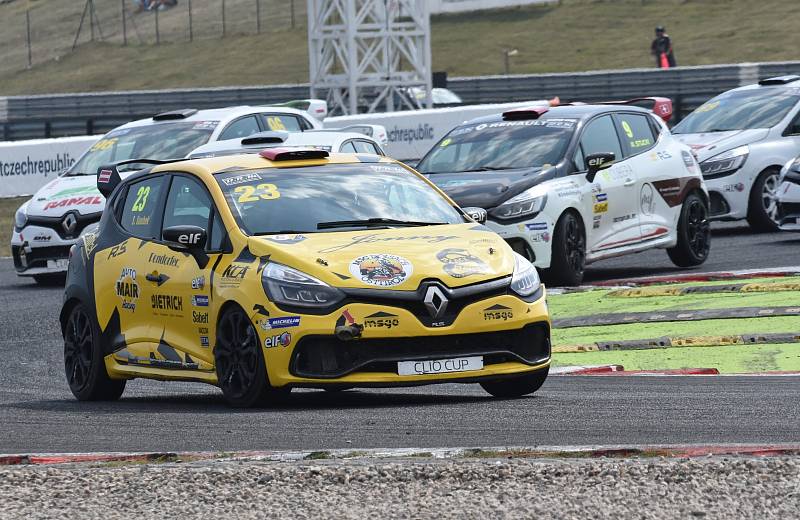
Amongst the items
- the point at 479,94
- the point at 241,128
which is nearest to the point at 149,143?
the point at 241,128

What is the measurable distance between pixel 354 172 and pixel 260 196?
0.64m

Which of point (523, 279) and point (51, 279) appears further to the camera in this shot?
point (51, 279)

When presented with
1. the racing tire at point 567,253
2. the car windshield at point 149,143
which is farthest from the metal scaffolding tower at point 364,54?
the racing tire at point 567,253

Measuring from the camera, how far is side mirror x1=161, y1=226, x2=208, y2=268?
9.60m

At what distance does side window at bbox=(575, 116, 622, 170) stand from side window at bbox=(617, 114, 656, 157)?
0.47 ft

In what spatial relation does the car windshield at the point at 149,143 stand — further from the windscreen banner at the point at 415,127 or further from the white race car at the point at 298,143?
the windscreen banner at the point at 415,127

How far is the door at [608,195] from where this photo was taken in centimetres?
1578

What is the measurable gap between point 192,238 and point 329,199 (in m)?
0.80

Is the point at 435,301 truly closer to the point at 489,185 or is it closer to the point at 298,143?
the point at 489,185

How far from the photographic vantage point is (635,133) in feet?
54.8

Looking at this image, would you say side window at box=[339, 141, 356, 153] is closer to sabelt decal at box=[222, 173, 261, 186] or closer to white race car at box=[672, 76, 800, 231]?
white race car at box=[672, 76, 800, 231]

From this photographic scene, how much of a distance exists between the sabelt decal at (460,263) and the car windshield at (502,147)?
6.56 m

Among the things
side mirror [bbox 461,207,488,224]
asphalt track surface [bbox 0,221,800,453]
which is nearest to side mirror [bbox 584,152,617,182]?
asphalt track surface [bbox 0,221,800,453]

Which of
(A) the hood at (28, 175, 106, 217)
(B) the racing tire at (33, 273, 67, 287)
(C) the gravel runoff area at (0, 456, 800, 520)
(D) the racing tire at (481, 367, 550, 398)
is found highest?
(C) the gravel runoff area at (0, 456, 800, 520)
